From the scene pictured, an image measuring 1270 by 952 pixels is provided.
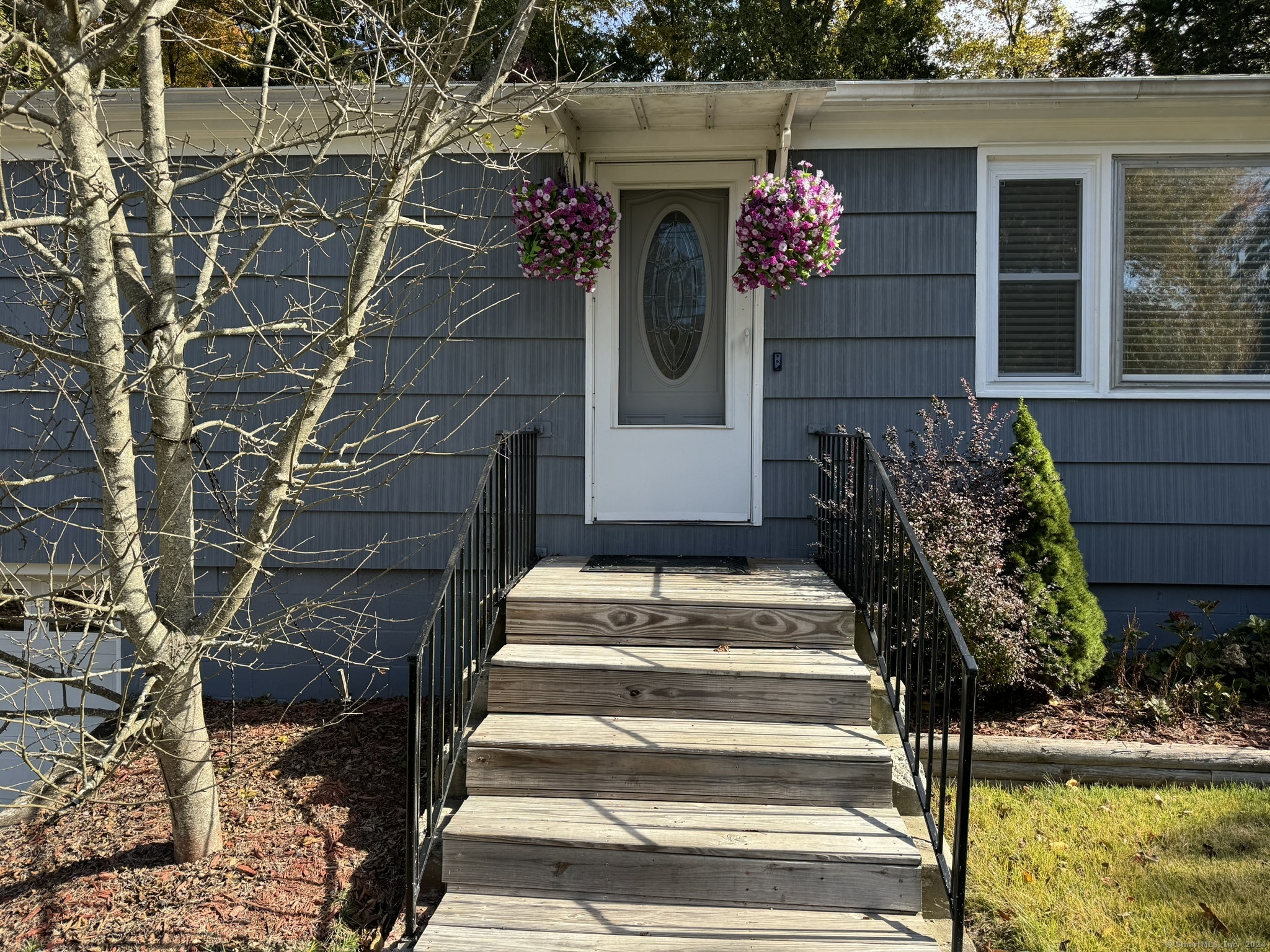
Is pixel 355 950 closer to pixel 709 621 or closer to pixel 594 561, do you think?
pixel 709 621

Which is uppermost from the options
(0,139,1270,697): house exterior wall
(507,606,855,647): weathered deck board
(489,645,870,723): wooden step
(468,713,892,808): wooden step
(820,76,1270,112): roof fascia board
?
(820,76,1270,112): roof fascia board

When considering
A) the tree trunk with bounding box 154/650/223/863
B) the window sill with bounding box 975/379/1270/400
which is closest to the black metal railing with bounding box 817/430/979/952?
the window sill with bounding box 975/379/1270/400

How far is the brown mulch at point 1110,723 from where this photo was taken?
4.16 meters

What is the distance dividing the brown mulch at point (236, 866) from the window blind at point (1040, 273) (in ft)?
12.6

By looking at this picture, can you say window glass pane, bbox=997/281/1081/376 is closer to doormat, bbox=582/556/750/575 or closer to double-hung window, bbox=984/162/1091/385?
double-hung window, bbox=984/162/1091/385

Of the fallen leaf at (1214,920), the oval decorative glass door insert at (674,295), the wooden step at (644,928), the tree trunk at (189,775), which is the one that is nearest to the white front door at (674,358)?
the oval decorative glass door insert at (674,295)

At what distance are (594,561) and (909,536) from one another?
1.92 meters

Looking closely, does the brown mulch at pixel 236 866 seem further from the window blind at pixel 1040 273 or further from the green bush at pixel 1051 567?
the window blind at pixel 1040 273

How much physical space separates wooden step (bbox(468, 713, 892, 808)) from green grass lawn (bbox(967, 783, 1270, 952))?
57cm

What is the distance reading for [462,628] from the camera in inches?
136

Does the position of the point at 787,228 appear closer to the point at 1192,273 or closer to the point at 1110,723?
the point at 1192,273

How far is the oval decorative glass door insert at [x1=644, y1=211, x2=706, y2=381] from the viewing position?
515 cm

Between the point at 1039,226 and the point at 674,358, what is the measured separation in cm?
206

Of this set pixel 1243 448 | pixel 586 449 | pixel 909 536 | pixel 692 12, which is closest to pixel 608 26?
pixel 692 12
